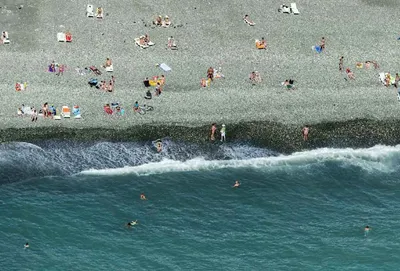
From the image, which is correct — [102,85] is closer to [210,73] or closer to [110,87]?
[110,87]

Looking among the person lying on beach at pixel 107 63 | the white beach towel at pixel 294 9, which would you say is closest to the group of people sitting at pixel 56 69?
the person lying on beach at pixel 107 63

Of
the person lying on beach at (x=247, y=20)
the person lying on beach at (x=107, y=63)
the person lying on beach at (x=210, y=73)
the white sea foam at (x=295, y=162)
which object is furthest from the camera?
the person lying on beach at (x=247, y=20)

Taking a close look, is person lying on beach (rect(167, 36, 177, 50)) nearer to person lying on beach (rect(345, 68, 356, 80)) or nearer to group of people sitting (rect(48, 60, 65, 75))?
group of people sitting (rect(48, 60, 65, 75))

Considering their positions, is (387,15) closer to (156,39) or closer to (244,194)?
(156,39)

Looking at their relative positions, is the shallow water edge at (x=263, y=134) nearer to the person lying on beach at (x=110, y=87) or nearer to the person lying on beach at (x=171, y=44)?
the person lying on beach at (x=110, y=87)

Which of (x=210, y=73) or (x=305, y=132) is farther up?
(x=210, y=73)

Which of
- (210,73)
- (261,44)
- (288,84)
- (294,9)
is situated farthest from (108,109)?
(294,9)

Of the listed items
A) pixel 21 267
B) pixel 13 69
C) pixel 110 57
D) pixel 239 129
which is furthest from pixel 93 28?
pixel 21 267
